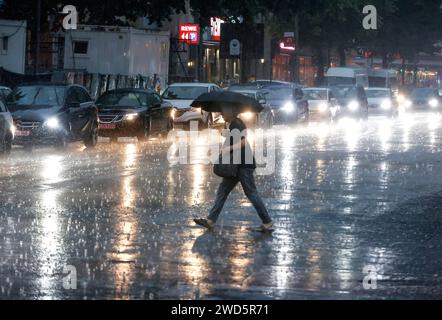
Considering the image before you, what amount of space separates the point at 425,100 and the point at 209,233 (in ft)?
212

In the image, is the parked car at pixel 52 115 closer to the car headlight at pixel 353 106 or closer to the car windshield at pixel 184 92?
the car windshield at pixel 184 92

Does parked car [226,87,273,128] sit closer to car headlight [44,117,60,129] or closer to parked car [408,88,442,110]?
car headlight [44,117,60,129]

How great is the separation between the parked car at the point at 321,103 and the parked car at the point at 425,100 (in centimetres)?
2267

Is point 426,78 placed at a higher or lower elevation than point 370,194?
higher

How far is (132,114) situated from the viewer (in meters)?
34.4

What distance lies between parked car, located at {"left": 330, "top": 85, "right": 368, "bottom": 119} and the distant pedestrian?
4158 cm

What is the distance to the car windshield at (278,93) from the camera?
49.2 metres

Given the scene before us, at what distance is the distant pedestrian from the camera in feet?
46.2

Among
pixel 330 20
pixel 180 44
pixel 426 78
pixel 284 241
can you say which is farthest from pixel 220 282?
pixel 426 78

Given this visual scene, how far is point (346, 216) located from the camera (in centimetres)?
1584

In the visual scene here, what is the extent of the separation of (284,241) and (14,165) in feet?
39.5

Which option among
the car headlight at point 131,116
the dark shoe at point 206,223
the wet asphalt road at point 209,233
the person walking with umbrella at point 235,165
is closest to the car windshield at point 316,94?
the car headlight at point 131,116

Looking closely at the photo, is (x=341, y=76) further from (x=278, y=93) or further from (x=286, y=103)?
(x=286, y=103)
